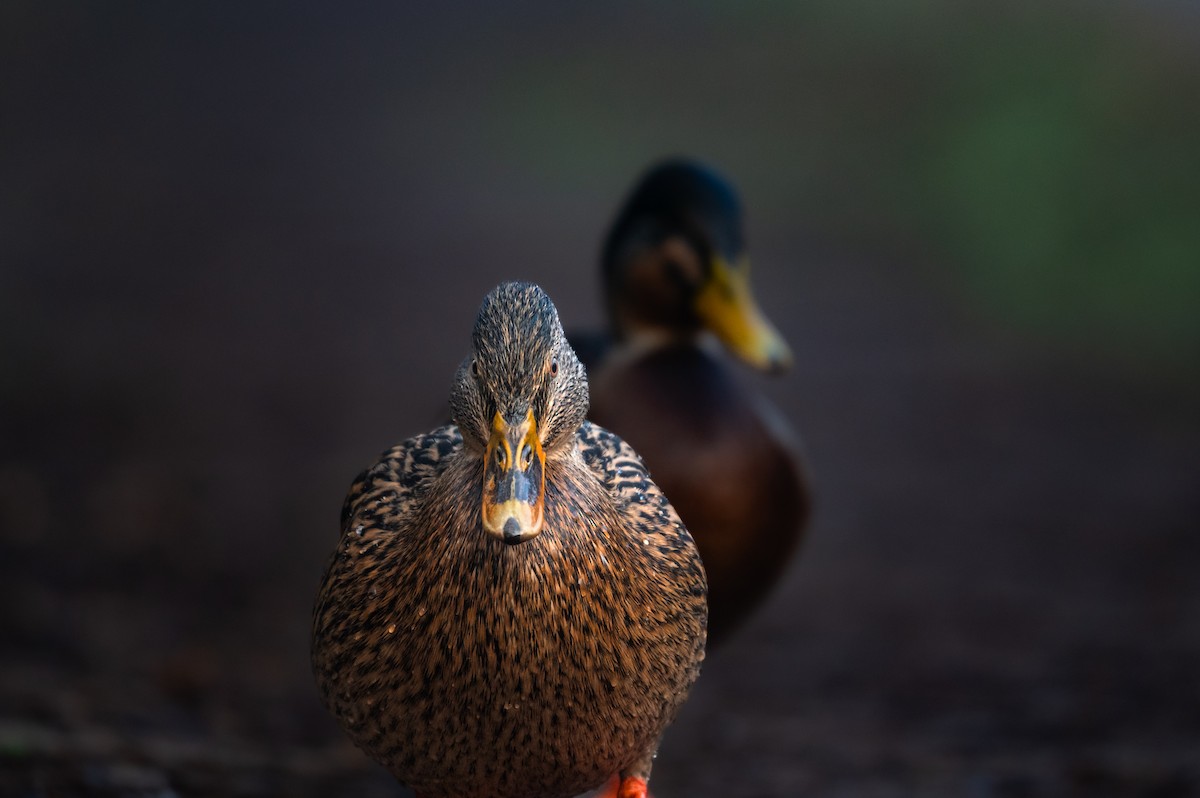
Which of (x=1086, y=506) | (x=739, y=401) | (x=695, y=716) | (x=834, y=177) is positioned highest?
(x=834, y=177)

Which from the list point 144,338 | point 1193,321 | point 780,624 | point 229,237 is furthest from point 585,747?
point 229,237

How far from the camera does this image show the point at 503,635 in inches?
93.3

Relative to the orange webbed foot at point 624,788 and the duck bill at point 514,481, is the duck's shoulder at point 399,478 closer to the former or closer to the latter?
the duck bill at point 514,481

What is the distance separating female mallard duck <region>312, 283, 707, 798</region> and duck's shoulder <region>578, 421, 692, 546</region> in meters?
0.01

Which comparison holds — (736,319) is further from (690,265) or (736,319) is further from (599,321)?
(599,321)

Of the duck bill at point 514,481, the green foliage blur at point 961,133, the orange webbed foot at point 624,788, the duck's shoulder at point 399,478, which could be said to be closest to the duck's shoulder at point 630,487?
the duck's shoulder at point 399,478

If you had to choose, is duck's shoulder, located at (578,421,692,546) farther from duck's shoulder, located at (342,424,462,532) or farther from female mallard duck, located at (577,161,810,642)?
female mallard duck, located at (577,161,810,642)

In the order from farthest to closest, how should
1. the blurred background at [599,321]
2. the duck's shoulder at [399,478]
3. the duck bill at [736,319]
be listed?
the blurred background at [599,321] → the duck bill at [736,319] → the duck's shoulder at [399,478]

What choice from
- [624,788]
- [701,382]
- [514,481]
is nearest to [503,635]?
[514,481]

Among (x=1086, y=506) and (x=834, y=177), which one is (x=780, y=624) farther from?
(x=834, y=177)

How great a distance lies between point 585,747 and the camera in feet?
8.24

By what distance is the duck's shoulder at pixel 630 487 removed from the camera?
270 cm

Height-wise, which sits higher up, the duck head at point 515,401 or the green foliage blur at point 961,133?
the green foliage blur at point 961,133

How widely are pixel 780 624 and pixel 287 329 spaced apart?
173 inches
